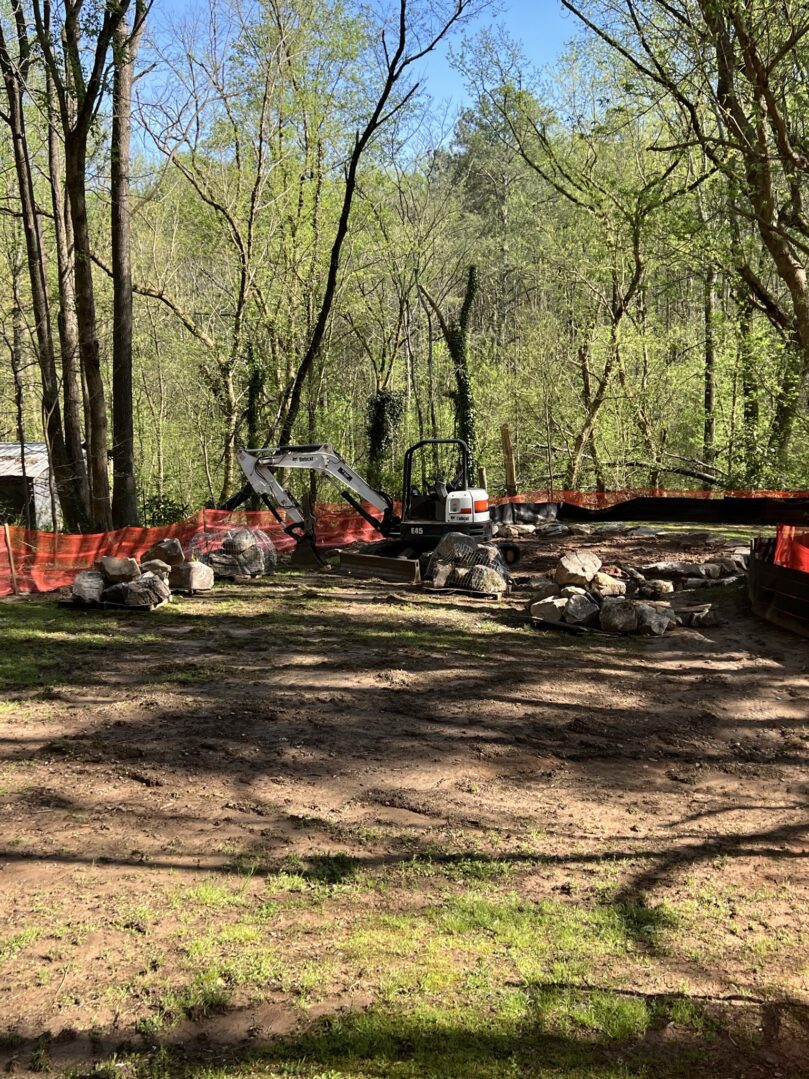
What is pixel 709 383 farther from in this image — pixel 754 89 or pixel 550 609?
pixel 550 609

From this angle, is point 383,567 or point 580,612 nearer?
point 580,612

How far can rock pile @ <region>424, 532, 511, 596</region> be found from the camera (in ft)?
39.8

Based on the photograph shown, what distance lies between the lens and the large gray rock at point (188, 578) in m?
11.8

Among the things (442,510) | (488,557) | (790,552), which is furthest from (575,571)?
(442,510)

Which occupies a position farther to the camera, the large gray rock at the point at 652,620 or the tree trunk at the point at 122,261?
the tree trunk at the point at 122,261

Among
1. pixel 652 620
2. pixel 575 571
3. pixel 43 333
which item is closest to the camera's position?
pixel 652 620

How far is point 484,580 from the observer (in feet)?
39.8

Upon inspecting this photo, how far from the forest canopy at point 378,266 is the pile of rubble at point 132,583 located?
3095mm

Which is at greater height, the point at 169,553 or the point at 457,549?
the point at 169,553

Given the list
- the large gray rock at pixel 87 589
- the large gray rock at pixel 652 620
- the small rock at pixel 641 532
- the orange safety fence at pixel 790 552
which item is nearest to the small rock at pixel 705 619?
the large gray rock at pixel 652 620

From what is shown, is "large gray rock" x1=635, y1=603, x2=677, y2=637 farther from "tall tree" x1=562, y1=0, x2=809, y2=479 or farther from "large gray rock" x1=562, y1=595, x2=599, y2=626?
"tall tree" x1=562, y1=0, x2=809, y2=479

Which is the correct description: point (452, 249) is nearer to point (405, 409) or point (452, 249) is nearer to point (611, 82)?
point (405, 409)

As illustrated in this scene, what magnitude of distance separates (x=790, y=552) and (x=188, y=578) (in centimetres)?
806

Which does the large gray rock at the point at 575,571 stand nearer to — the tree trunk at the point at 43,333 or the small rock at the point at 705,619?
the small rock at the point at 705,619
